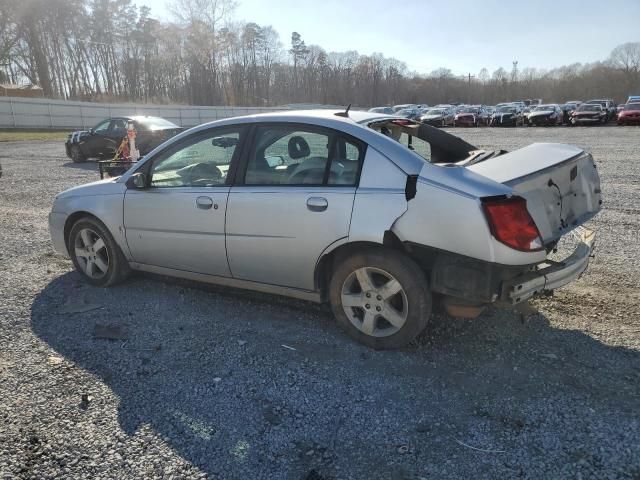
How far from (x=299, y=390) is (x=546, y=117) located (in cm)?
3748

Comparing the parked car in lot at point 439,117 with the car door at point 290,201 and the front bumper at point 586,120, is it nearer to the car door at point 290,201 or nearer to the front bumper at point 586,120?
the front bumper at point 586,120

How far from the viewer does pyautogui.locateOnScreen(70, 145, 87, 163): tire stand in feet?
54.8

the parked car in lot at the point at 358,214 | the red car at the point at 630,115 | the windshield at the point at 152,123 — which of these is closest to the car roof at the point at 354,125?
the parked car in lot at the point at 358,214

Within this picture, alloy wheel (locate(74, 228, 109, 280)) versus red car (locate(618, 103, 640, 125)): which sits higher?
red car (locate(618, 103, 640, 125))

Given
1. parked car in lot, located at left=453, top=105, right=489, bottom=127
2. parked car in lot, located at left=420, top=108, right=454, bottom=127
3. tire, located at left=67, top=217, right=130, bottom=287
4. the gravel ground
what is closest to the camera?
the gravel ground

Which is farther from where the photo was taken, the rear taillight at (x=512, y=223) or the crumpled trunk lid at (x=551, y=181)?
the crumpled trunk lid at (x=551, y=181)

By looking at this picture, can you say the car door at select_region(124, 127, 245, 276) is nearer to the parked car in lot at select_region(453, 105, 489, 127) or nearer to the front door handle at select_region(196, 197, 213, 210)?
the front door handle at select_region(196, 197, 213, 210)

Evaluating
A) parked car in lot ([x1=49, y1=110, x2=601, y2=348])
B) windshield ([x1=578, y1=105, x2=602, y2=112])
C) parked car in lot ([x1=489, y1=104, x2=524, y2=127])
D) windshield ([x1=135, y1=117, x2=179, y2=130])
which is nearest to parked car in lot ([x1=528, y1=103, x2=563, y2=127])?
windshield ([x1=578, y1=105, x2=602, y2=112])

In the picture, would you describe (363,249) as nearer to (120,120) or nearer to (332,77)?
(120,120)

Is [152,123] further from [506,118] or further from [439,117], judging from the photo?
[506,118]

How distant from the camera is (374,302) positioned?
3.39 m

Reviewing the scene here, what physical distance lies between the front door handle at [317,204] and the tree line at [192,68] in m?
65.0

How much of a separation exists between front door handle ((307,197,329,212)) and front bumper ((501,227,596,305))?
1.32 metres

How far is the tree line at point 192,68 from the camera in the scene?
58250mm
